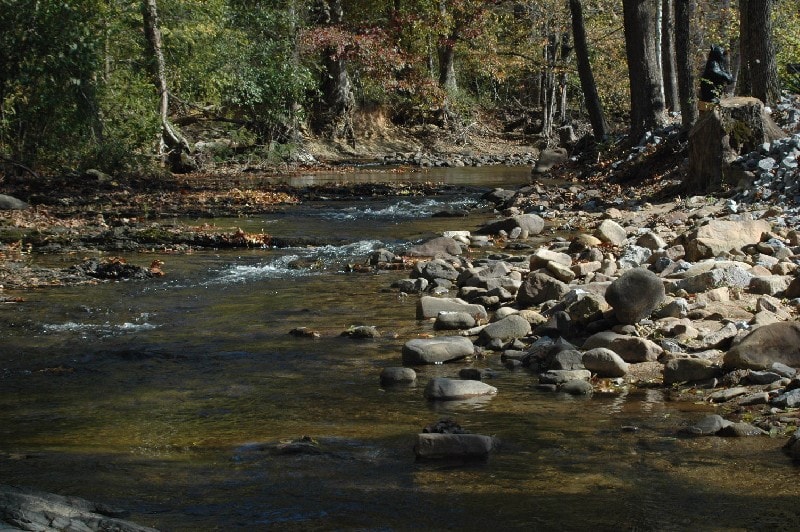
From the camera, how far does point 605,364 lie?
20.8 feet

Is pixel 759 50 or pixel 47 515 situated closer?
pixel 47 515

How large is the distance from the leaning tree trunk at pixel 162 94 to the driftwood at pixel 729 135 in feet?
44.7

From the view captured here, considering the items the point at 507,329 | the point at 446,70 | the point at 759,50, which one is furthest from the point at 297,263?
the point at 446,70

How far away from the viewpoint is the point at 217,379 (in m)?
6.43

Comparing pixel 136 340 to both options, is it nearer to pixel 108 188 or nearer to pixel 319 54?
pixel 108 188

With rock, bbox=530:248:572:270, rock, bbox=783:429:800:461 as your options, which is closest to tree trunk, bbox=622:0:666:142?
rock, bbox=530:248:572:270

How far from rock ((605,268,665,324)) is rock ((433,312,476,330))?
1.26m

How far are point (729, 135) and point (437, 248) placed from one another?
17.0ft

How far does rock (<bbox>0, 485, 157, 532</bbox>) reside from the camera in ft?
10.2

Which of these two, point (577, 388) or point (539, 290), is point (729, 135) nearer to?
point (539, 290)

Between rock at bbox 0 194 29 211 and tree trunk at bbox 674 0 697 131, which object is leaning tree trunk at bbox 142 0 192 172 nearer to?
rock at bbox 0 194 29 211

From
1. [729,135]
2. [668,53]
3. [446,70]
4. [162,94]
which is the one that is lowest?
[729,135]

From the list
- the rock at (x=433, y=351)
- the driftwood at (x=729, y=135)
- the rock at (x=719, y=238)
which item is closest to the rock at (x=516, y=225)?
the driftwood at (x=729, y=135)

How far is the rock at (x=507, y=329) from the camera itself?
7.40m
